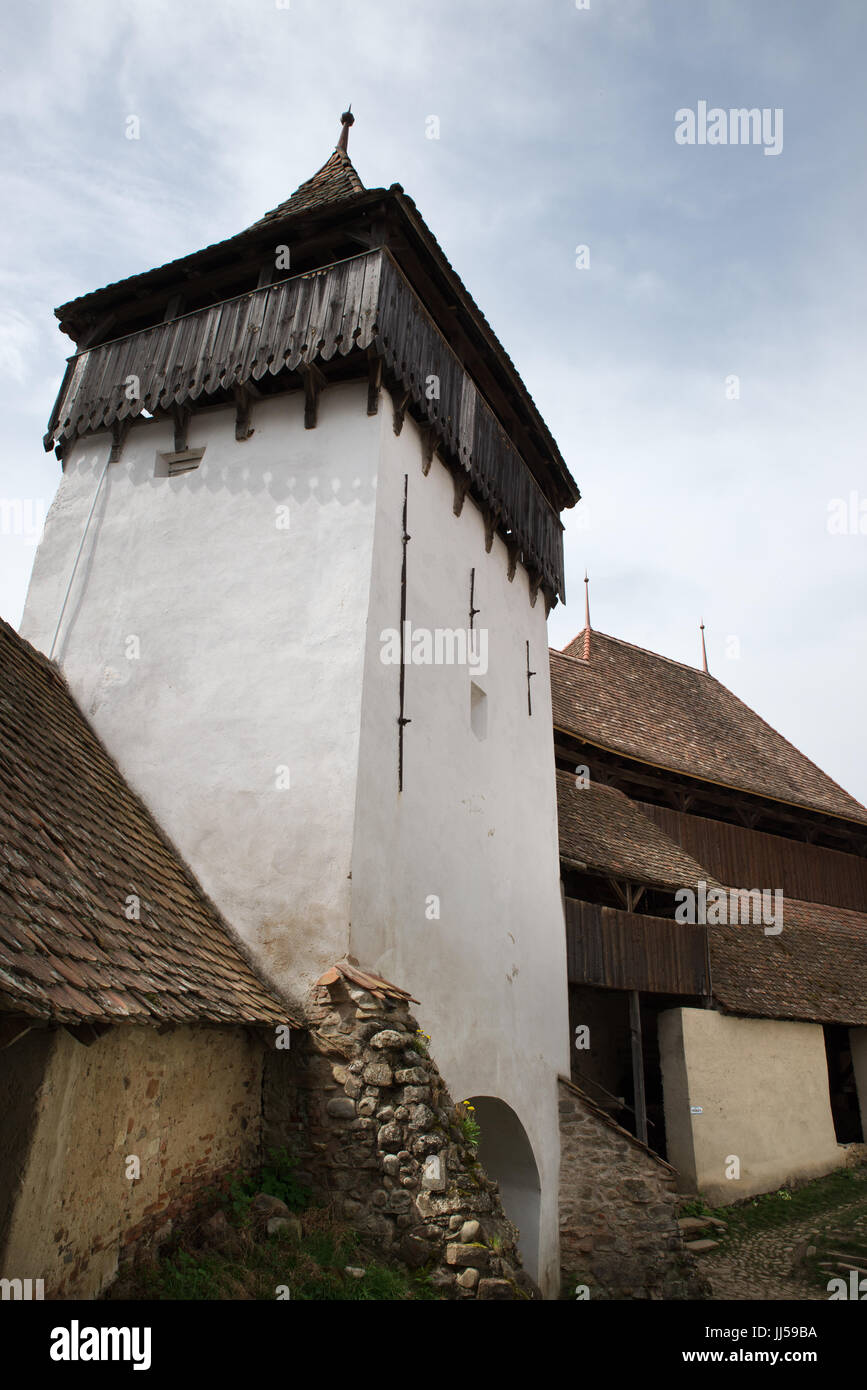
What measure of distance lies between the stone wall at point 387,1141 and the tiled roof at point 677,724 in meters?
8.39

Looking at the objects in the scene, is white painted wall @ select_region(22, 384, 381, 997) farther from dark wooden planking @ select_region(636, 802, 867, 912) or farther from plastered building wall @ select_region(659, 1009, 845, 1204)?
dark wooden planking @ select_region(636, 802, 867, 912)

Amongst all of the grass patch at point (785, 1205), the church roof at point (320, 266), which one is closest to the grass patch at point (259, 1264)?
the grass patch at point (785, 1205)

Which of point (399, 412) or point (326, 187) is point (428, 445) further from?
point (326, 187)

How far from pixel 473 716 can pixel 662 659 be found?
1155cm

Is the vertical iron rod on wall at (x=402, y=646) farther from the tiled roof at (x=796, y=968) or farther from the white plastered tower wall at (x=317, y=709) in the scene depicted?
the tiled roof at (x=796, y=968)

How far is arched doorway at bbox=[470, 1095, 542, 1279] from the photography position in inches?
344

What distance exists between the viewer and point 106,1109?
4695mm

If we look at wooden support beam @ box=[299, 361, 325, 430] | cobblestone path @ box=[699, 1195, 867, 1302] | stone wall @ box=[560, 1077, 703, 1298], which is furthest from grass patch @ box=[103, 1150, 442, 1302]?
wooden support beam @ box=[299, 361, 325, 430]

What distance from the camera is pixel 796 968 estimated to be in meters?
14.8

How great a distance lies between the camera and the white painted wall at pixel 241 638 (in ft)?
22.1

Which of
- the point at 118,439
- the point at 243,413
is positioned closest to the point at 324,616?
the point at 243,413

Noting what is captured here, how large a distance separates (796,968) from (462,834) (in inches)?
364
